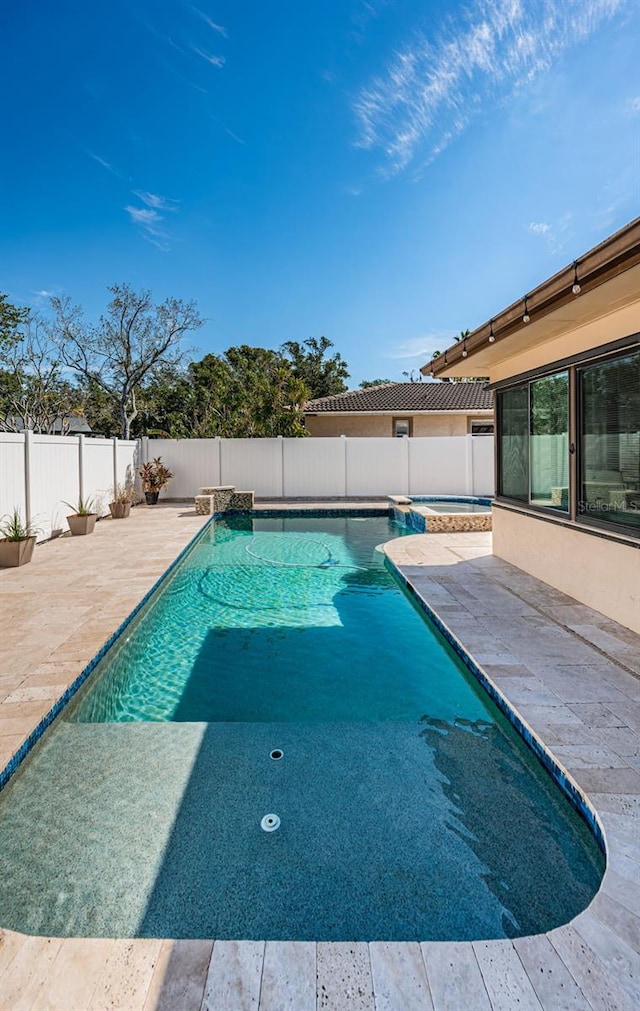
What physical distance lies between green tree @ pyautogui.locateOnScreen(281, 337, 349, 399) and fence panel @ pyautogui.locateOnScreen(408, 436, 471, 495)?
23702mm

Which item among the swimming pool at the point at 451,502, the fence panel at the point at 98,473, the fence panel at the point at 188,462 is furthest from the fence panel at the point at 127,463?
the swimming pool at the point at 451,502

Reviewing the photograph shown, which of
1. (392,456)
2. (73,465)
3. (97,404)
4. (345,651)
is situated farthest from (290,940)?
(97,404)

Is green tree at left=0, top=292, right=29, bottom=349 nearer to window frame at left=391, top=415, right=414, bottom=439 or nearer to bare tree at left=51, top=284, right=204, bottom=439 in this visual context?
bare tree at left=51, top=284, right=204, bottom=439

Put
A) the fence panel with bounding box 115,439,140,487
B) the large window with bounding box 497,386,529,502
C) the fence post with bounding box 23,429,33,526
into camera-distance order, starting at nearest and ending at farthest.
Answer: the large window with bounding box 497,386,529,502 < the fence post with bounding box 23,429,33,526 < the fence panel with bounding box 115,439,140,487

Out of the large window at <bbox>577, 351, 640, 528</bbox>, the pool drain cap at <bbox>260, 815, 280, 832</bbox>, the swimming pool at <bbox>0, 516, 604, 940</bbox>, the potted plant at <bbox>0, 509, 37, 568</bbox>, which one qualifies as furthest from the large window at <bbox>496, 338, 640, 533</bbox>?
the potted plant at <bbox>0, 509, 37, 568</bbox>

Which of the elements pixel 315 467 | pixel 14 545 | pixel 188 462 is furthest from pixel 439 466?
pixel 14 545

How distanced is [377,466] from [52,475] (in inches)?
393

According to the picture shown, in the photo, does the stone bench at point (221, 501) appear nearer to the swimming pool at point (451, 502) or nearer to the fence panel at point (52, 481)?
the fence panel at point (52, 481)

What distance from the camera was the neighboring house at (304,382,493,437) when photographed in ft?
66.9

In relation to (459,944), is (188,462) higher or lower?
higher

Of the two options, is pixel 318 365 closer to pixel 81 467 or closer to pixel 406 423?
pixel 406 423

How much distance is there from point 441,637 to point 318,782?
2323mm

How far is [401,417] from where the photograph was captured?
68.7ft

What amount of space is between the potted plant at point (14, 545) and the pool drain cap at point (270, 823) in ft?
22.3
